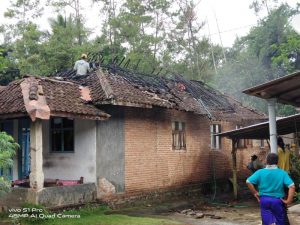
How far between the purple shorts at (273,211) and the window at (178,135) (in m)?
9.00

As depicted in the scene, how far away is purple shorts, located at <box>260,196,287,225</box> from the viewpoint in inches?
237

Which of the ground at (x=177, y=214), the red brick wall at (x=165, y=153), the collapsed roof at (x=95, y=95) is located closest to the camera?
the ground at (x=177, y=214)

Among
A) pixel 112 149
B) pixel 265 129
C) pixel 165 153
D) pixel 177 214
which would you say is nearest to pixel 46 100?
pixel 112 149

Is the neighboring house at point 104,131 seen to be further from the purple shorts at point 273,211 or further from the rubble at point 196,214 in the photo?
the purple shorts at point 273,211

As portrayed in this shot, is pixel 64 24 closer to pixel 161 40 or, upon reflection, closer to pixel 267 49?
pixel 161 40

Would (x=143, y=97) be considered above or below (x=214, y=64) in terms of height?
below

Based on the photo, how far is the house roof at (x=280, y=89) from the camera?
8365 millimetres

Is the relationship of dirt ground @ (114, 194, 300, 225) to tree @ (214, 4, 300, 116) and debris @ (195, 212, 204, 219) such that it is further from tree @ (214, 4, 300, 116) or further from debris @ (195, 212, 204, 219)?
tree @ (214, 4, 300, 116)

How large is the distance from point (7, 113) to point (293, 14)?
27162 millimetres

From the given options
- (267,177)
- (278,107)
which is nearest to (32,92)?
(267,177)

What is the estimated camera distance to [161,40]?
29172 mm

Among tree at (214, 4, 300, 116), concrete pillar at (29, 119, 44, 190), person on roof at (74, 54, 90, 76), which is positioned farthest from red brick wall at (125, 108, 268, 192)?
tree at (214, 4, 300, 116)

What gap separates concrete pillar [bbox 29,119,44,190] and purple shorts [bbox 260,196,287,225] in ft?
21.0

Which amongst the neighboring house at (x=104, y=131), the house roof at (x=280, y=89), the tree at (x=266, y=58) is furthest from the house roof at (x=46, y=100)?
the tree at (x=266, y=58)
